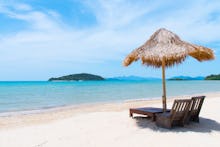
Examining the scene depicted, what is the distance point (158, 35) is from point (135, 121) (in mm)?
2187

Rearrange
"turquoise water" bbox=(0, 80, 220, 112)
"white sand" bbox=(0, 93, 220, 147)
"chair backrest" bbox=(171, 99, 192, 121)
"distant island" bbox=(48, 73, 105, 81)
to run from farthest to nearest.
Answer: "distant island" bbox=(48, 73, 105, 81) < "turquoise water" bbox=(0, 80, 220, 112) < "chair backrest" bbox=(171, 99, 192, 121) < "white sand" bbox=(0, 93, 220, 147)

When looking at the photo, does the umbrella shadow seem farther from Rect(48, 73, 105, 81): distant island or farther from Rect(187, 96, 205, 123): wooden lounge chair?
Rect(48, 73, 105, 81): distant island

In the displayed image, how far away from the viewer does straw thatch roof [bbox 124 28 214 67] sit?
5.77m

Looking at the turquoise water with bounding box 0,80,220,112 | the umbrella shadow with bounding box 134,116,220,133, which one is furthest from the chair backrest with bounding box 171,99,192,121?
the turquoise water with bounding box 0,80,220,112

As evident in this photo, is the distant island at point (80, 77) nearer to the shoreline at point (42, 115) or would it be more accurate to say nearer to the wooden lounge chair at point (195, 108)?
the shoreline at point (42, 115)

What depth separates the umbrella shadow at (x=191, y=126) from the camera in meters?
5.62

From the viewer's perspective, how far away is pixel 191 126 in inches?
236

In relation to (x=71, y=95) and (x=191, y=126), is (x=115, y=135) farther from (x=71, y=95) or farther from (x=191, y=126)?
(x=71, y=95)

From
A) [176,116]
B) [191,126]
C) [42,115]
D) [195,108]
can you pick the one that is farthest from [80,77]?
[176,116]

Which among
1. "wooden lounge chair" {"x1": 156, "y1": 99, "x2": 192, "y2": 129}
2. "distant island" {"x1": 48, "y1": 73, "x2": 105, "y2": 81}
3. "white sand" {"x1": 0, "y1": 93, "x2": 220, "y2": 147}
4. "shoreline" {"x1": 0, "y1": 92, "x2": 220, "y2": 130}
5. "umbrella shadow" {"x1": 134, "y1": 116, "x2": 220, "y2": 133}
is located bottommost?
"shoreline" {"x1": 0, "y1": 92, "x2": 220, "y2": 130}

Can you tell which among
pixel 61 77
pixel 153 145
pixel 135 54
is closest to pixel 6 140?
pixel 153 145

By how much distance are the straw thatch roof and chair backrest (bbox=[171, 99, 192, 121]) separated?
0.98 m

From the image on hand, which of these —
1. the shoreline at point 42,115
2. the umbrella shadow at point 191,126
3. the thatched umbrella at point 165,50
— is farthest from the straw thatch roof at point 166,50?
the shoreline at point 42,115

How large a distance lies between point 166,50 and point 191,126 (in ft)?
5.89
